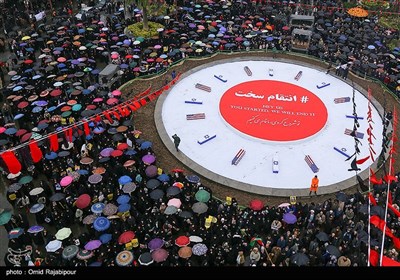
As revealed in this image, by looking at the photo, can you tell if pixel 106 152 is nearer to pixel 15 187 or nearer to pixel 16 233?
pixel 15 187

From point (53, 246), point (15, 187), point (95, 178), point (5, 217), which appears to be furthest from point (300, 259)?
point (15, 187)

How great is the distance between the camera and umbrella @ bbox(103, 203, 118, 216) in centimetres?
2061

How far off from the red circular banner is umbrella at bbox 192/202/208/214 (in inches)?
381

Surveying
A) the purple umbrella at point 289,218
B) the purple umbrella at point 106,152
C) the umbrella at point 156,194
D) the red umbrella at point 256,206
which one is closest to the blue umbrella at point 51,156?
the purple umbrella at point 106,152

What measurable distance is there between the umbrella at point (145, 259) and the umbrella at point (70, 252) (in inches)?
125

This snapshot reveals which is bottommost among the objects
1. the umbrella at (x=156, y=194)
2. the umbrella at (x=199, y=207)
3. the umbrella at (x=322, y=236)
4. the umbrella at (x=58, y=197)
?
the umbrella at (x=322, y=236)

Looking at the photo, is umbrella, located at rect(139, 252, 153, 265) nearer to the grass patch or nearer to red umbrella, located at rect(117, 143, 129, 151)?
red umbrella, located at rect(117, 143, 129, 151)

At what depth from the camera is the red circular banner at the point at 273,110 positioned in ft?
98.3

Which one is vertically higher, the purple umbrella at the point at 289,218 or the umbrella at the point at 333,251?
the umbrella at the point at 333,251

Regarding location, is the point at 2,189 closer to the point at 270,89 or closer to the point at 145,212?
the point at 145,212

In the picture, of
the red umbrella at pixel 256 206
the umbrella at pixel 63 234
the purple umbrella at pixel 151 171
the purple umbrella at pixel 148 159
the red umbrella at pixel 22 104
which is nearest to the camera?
the umbrella at pixel 63 234

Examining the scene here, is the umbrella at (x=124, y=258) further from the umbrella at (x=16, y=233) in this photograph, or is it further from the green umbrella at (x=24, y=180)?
the green umbrella at (x=24, y=180)

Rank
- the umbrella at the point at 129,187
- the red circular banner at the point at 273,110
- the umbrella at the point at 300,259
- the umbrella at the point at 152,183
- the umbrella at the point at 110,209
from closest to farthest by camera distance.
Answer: the umbrella at the point at 300,259 → the umbrella at the point at 110,209 → the umbrella at the point at 129,187 → the umbrella at the point at 152,183 → the red circular banner at the point at 273,110

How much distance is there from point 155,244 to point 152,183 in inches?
179
